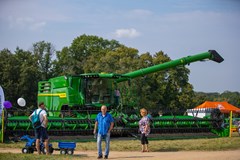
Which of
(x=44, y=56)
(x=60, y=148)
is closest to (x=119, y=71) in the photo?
(x=44, y=56)

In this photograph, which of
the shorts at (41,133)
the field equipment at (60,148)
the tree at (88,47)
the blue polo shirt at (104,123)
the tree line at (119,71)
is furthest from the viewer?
the tree at (88,47)

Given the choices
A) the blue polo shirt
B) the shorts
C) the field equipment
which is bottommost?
the field equipment

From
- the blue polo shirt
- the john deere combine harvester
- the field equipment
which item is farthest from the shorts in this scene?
the john deere combine harvester

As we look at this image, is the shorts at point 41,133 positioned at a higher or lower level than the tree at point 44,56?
lower

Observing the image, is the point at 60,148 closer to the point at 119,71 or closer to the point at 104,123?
the point at 104,123

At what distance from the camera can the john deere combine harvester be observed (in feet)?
66.9

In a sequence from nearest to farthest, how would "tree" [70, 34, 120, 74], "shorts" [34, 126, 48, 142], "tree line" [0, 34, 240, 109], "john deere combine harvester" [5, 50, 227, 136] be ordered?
"shorts" [34, 126, 48, 142]
"john deere combine harvester" [5, 50, 227, 136]
"tree line" [0, 34, 240, 109]
"tree" [70, 34, 120, 74]

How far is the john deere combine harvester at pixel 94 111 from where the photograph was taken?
803 inches

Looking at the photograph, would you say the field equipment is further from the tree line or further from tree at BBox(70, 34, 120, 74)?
tree at BBox(70, 34, 120, 74)

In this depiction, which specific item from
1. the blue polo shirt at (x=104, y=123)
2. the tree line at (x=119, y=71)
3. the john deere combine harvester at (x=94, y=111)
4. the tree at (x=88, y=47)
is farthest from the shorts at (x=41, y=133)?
the tree at (x=88, y=47)

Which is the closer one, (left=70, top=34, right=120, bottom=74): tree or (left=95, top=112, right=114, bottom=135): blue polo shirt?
(left=95, top=112, right=114, bottom=135): blue polo shirt

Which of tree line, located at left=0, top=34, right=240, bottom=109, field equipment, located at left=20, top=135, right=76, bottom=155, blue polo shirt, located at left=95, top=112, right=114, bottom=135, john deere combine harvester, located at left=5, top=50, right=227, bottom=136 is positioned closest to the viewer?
blue polo shirt, located at left=95, top=112, right=114, bottom=135

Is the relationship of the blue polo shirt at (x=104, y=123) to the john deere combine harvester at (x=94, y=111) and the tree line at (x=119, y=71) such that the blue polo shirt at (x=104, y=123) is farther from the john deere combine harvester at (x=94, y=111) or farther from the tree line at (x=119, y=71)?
the tree line at (x=119, y=71)

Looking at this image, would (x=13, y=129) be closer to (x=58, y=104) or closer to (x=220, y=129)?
(x=58, y=104)
